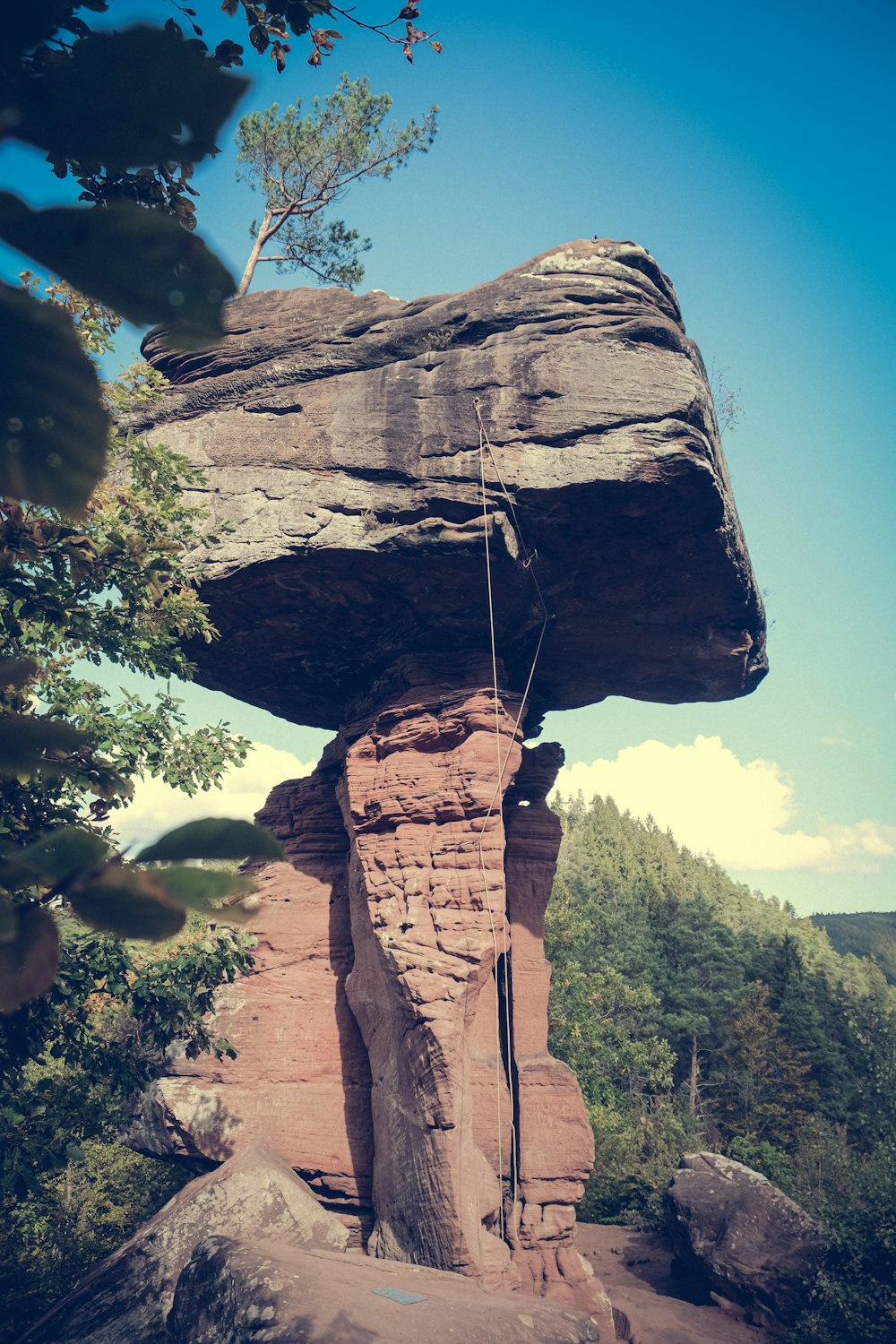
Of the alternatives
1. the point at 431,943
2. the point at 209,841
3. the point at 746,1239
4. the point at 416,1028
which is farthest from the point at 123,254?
the point at 746,1239

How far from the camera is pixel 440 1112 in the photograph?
917 cm

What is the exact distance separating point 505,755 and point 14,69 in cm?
966

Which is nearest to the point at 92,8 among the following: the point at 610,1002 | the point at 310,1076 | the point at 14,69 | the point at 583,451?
the point at 14,69

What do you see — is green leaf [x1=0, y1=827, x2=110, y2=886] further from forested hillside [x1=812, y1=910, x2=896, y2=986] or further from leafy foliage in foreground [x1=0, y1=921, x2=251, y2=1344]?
forested hillside [x1=812, y1=910, x2=896, y2=986]

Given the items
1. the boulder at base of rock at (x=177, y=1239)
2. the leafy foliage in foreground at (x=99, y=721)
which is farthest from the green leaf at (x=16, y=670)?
the boulder at base of rock at (x=177, y=1239)

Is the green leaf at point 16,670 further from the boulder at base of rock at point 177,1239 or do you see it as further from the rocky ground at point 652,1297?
the rocky ground at point 652,1297

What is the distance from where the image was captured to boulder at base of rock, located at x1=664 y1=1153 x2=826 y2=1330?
12336 millimetres

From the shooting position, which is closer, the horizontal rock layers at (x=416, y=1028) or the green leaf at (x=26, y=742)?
the green leaf at (x=26, y=742)

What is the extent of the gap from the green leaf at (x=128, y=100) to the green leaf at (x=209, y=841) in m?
0.58

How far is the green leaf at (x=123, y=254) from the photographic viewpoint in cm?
87

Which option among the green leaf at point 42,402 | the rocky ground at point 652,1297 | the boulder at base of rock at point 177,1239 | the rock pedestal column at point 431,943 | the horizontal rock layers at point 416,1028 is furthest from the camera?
the rocky ground at point 652,1297

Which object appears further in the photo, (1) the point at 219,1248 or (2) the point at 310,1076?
(2) the point at 310,1076

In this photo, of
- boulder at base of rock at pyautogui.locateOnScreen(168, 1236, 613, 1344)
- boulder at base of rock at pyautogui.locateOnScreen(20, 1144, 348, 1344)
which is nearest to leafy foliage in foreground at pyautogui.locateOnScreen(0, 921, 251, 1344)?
boulder at base of rock at pyautogui.locateOnScreen(20, 1144, 348, 1344)

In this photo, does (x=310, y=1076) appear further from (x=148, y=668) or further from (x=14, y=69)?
(x=14, y=69)
